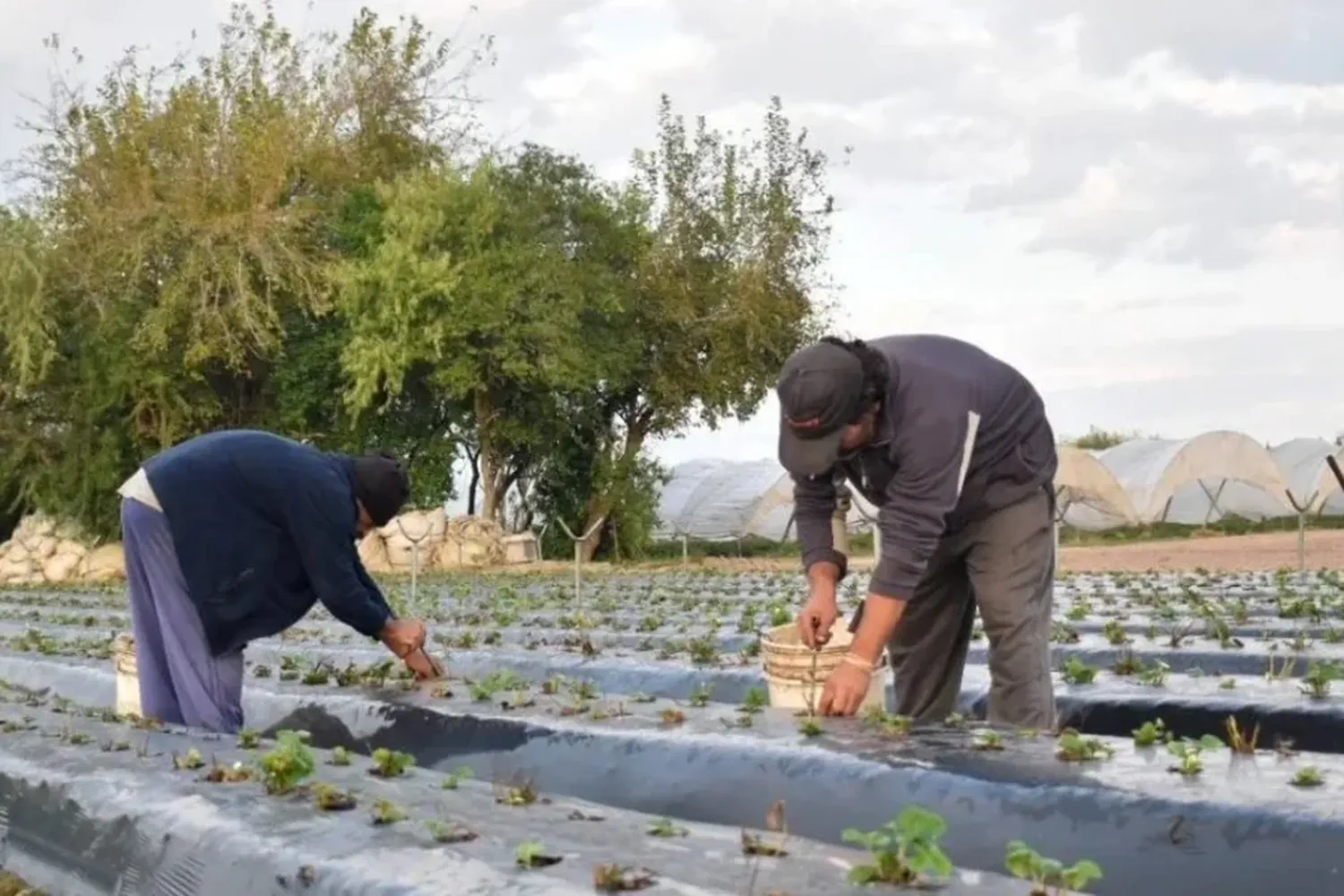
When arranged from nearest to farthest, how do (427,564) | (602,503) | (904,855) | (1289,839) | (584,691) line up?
1. (904,855)
2. (1289,839)
3. (584,691)
4. (427,564)
5. (602,503)

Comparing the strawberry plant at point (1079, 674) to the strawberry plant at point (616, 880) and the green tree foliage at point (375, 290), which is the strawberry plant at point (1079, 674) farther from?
the green tree foliage at point (375, 290)

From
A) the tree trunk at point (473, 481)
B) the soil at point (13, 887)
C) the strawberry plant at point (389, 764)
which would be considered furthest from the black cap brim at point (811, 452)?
the tree trunk at point (473, 481)

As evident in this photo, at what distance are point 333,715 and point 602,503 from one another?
2095 cm

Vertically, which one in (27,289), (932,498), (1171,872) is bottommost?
(1171,872)

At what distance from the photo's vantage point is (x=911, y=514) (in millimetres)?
4094

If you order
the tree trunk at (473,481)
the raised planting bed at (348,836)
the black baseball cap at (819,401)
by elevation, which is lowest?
the raised planting bed at (348,836)

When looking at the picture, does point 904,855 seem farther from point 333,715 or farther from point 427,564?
point 427,564

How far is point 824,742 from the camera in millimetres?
4078

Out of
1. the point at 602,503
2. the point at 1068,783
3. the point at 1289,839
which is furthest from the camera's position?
the point at 602,503

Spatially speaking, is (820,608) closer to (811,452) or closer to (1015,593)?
(1015,593)

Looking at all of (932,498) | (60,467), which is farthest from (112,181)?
(932,498)

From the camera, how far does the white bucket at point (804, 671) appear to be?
15.4 feet

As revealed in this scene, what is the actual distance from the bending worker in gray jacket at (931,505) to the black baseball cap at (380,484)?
1.43 meters

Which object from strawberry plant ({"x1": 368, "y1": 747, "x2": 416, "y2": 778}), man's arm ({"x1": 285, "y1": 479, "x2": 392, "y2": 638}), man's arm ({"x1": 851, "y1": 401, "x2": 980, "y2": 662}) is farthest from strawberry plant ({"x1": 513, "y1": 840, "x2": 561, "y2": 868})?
man's arm ({"x1": 285, "y1": 479, "x2": 392, "y2": 638})
